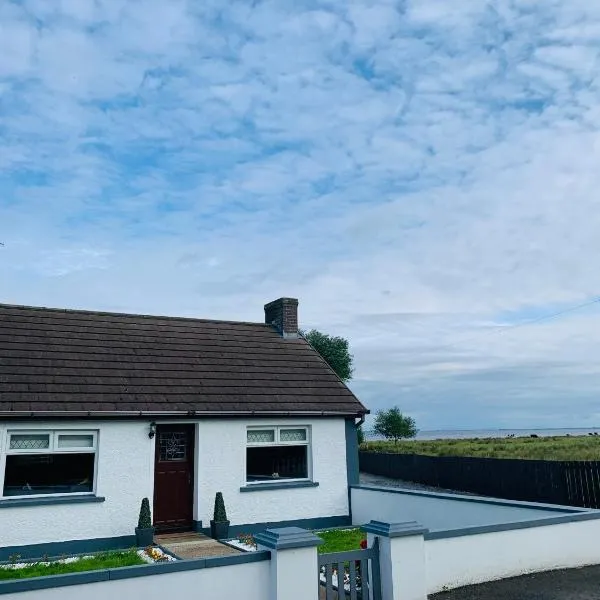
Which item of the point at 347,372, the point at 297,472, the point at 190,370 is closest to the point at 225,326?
the point at 190,370

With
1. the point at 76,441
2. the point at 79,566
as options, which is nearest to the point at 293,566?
the point at 79,566

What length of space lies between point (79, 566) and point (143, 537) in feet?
6.27

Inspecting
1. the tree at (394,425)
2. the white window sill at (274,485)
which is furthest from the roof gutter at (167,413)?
the tree at (394,425)

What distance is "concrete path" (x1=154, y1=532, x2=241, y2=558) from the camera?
10.5 metres

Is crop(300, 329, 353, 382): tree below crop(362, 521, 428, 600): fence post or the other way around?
the other way around

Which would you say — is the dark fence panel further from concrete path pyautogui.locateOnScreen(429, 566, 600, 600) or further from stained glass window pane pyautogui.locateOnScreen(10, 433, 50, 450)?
stained glass window pane pyautogui.locateOnScreen(10, 433, 50, 450)

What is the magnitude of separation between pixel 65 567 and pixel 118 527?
2018 mm

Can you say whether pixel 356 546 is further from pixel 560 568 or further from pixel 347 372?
pixel 347 372

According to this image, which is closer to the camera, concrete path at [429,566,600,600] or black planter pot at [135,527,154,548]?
concrete path at [429,566,600,600]

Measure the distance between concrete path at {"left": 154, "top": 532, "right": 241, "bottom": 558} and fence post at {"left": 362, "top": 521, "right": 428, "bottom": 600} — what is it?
155 inches

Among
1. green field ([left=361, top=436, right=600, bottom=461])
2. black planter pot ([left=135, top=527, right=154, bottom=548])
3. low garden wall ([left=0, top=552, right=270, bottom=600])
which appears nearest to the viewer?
low garden wall ([left=0, top=552, right=270, bottom=600])

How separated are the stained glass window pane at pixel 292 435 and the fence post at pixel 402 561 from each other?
262 inches

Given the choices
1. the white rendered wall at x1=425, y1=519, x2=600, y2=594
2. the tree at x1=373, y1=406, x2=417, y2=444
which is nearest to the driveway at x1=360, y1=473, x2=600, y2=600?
the white rendered wall at x1=425, y1=519, x2=600, y2=594

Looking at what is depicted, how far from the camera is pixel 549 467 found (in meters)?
16.6
